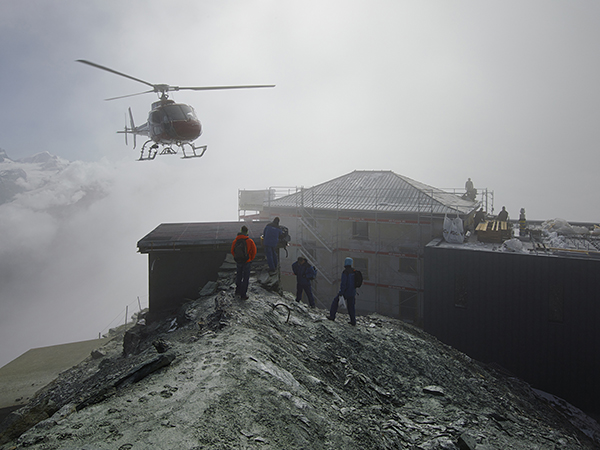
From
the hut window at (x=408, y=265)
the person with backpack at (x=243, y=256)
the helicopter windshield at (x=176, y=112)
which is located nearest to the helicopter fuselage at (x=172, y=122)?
the helicopter windshield at (x=176, y=112)

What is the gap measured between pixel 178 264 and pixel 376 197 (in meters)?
14.4

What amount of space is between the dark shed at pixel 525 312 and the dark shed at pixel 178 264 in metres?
9.38

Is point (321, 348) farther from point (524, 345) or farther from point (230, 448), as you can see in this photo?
point (524, 345)

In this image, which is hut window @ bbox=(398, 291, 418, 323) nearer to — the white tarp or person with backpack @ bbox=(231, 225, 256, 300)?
the white tarp

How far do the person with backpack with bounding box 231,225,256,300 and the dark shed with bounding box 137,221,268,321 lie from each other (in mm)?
2662

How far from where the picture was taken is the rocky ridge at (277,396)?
3436 mm

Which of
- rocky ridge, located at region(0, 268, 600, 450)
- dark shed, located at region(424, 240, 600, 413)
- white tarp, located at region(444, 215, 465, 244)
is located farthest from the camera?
white tarp, located at region(444, 215, 465, 244)

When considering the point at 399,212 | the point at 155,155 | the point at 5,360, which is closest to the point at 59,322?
the point at 5,360

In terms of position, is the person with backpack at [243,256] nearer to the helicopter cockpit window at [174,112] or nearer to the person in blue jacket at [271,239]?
the person in blue jacket at [271,239]

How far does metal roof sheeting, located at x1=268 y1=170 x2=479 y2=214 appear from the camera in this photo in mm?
20797

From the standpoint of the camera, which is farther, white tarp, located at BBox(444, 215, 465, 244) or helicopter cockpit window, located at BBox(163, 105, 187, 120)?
white tarp, located at BBox(444, 215, 465, 244)

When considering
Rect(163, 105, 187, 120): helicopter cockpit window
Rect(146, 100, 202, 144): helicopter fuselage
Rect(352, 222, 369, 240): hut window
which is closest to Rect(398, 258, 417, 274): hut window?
Rect(352, 222, 369, 240): hut window

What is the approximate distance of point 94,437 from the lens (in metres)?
3.23

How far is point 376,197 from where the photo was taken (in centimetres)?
2175
